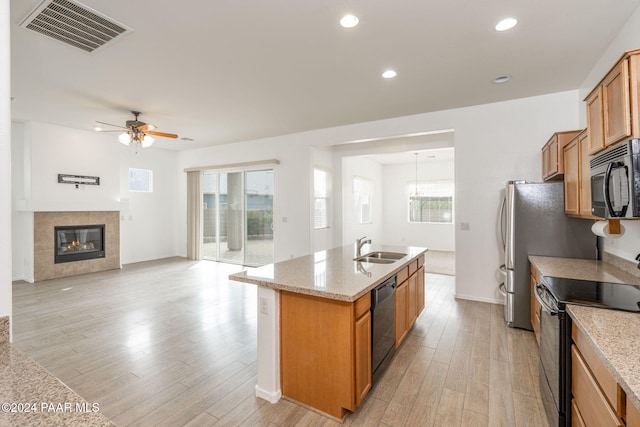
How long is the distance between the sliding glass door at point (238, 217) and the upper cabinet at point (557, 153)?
16.3 feet

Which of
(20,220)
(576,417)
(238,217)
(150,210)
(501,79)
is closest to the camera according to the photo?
(576,417)

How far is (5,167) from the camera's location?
1059 millimetres

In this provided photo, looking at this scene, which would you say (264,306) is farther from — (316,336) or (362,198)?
(362,198)

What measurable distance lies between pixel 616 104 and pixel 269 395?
283cm

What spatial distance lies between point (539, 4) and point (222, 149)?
21.3ft

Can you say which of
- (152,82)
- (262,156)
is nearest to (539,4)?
(152,82)

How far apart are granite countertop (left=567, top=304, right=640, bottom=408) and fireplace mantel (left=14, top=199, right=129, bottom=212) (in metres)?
7.39

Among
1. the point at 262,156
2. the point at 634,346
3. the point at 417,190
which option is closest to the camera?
the point at 634,346

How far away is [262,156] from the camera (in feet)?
21.8

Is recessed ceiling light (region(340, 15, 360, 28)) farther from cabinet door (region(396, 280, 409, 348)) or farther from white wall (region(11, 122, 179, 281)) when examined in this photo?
white wall (region(11, 122, 179, 281))

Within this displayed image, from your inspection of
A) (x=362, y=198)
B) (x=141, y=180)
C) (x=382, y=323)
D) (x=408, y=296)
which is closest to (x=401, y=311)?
(x=408, y=296)

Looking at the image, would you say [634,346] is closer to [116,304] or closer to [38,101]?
[116,304]

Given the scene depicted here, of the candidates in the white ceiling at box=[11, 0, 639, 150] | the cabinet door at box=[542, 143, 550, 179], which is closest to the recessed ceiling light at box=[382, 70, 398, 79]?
the white ceiling at box=[11, 0, 639, 150]

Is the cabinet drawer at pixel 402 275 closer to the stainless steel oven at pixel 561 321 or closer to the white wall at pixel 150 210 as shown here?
the stainless steel oven at pixel 561 321
